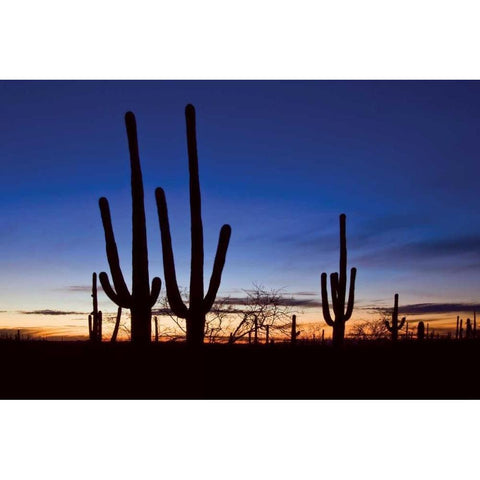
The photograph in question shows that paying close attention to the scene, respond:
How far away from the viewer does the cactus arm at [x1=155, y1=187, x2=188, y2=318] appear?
8.27 m

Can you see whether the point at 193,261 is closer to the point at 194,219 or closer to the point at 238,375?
the point at 194,219

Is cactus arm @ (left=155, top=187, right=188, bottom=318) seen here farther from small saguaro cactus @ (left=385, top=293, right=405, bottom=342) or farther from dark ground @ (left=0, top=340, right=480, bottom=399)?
small saguaro cactus @ (left=385, top=293, right=405, bottom=342)

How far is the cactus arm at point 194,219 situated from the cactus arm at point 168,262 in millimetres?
179

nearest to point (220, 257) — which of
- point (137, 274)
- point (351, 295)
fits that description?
point (137, 274)

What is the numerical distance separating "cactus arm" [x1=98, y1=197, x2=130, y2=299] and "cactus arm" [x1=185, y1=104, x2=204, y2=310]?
1056mm

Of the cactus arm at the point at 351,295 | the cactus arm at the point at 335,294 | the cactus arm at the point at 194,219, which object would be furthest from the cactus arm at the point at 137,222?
Result: the cactus arm at the point at 351,295

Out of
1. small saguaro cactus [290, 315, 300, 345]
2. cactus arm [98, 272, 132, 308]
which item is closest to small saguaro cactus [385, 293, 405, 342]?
small saguaro cactus [290, 315, 300, 345]

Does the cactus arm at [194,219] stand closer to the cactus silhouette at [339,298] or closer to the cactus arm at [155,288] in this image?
the cactus arm at [155,288]

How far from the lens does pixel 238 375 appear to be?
33.8 ft

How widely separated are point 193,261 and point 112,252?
4.71 ft

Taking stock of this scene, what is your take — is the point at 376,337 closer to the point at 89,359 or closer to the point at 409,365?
the point at 409,365

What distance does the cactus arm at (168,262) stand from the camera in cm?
827

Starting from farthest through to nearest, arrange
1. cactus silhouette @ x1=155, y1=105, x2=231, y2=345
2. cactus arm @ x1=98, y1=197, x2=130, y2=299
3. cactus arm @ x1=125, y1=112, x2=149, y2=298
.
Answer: cactus arm @ x1=98, y1=197, x2=130, y2=299
cactus arm @ x1=125, y1=112, x2=149, y2=298
cactus silhouette @ x1=155, y1=105, x2=231, y2=345

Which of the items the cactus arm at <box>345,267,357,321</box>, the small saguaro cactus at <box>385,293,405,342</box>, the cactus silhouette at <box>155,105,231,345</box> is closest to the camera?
the cactus silhouette at <box>155,105,231,345</box>
